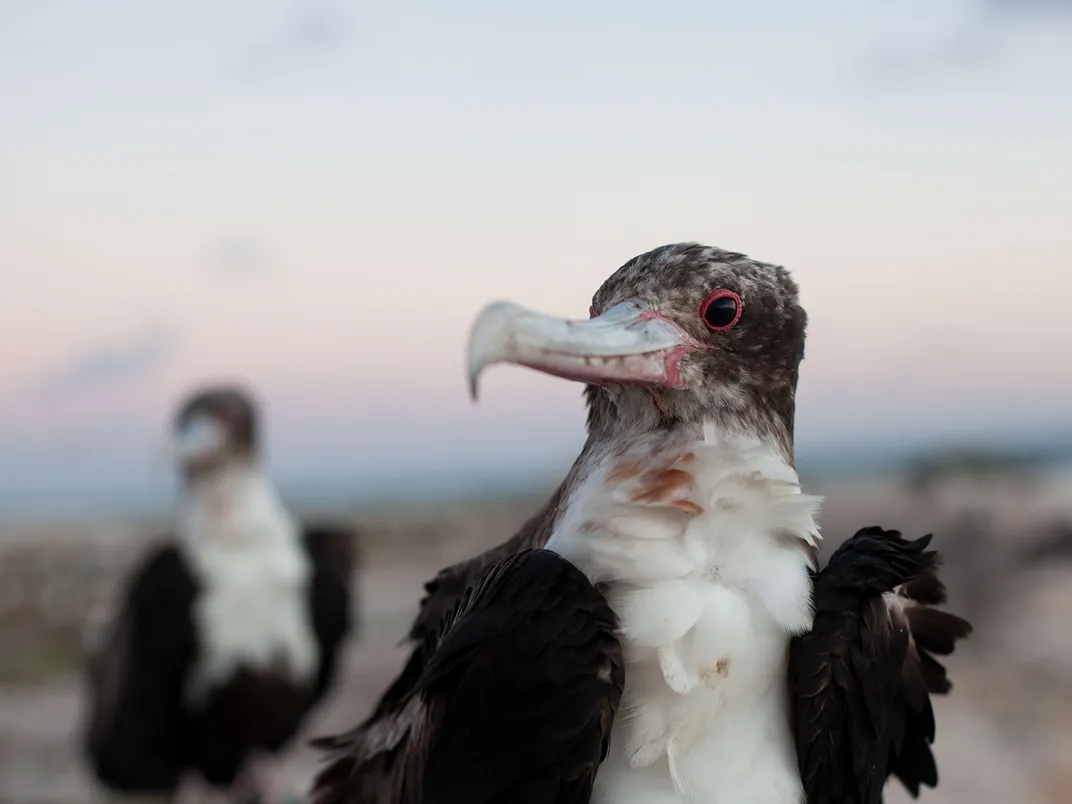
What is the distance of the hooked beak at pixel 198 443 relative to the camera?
6359mm

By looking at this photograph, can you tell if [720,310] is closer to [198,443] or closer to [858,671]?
→ [858,671]

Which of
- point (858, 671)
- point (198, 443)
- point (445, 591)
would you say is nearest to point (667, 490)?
point (858, 671)

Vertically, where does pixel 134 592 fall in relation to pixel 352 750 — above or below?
below

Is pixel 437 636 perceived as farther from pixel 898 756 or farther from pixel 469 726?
pixel 898 756

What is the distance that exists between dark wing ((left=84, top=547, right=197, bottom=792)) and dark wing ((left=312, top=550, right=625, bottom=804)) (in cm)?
420

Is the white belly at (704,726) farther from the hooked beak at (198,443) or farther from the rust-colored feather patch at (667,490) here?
the hooked beak at (198,443)

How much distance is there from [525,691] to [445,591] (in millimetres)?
609

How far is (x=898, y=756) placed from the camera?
2268 mm

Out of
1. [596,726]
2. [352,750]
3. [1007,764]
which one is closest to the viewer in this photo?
[596,726]

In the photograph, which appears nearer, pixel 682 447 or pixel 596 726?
pixel 596 726

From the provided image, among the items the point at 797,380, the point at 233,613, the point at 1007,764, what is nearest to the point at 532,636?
the point at 797,380

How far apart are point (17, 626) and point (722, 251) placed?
12.0m

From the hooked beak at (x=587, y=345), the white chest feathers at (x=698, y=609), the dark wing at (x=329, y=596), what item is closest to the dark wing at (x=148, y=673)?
the dark wing at (x=329, y=596)

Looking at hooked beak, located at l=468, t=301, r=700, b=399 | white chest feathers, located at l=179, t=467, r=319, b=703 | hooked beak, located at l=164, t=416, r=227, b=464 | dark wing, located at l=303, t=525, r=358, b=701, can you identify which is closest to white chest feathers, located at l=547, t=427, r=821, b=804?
hooked beak, located at l=468, t=301, r=700, b=399
